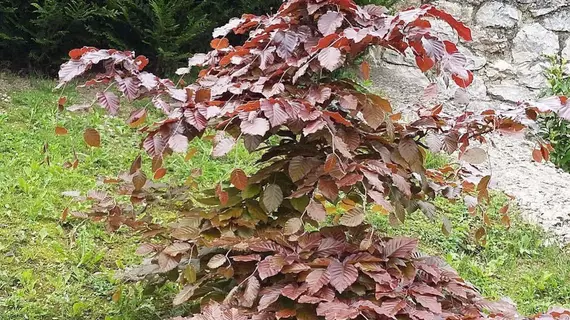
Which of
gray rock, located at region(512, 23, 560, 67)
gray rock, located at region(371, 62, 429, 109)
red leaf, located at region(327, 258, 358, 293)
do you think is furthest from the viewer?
gray rock, located at region(512, 23, 560, 67)

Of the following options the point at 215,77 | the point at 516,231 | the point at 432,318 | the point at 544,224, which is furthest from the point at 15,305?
the point at 544,224

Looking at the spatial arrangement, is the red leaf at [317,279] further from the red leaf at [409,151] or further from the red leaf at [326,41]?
the red leaf at [326,41]

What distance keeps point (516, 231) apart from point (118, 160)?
2361mm

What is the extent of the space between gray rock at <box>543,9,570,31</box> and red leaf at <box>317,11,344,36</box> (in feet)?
17.9

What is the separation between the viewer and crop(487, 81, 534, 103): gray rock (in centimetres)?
591

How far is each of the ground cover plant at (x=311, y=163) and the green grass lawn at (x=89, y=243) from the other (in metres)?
0.35

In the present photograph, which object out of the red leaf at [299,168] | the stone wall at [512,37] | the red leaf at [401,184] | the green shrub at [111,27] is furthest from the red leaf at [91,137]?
the stone wall at [512,37]

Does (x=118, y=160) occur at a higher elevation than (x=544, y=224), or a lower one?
higher

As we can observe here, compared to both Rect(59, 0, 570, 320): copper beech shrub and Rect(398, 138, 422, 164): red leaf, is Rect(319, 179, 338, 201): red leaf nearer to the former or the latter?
Rect(59, 0, 570, 320): copper beech shrub

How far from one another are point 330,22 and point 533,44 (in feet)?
17.6

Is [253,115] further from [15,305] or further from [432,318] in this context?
[15,305]

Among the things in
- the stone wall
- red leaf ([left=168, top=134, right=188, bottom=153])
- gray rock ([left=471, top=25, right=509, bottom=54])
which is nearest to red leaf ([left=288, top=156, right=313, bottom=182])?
red leaf ([left=168, top=134, right=188, bottom=153])

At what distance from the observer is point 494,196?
3936 millimetres

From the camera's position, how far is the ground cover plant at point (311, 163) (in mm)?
1430
